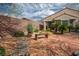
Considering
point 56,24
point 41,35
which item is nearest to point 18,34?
point 41,35

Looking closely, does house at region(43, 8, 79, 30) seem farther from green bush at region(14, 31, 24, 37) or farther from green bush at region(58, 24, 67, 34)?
green bush at region(14, 31, 24, 37)

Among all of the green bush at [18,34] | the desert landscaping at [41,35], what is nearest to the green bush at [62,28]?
the desert landscaping at [41,35]

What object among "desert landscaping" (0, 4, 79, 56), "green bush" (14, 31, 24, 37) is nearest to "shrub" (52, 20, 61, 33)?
"desert landscaping" (0, 4, 79, 56)

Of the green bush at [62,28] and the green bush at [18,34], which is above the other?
the green bush at [62,28]

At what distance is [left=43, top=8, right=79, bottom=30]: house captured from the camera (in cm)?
154

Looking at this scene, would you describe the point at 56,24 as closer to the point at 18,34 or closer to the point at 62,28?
the point at 62,28

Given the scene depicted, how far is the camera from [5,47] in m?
1.53

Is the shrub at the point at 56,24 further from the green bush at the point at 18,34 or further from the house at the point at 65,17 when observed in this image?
the green bush at the point at 18,34

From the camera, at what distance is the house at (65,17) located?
1536 millimetres

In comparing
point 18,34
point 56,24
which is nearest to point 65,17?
point 56,24

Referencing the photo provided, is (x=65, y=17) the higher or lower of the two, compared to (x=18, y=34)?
higher

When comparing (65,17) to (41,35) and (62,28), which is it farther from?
(41,35)

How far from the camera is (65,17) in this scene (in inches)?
60.8

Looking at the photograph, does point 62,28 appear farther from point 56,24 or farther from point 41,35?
point 41,35
